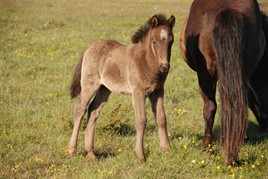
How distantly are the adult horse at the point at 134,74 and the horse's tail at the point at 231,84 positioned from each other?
0.63m

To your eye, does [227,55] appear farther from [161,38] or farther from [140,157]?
[140,157]

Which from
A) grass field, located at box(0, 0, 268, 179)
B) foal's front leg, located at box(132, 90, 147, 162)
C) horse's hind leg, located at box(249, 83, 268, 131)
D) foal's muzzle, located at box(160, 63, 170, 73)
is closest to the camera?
foal's muzzle, located at box(160, 63, 170, 73)

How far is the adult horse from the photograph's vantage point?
5.12 meters

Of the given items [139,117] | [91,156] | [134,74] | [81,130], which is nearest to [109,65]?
[134,74]

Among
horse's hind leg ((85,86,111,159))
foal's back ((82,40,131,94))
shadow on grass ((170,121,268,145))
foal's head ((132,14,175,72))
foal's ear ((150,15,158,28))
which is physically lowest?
shadow on grass ((170,121,268,145))

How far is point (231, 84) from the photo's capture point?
15.5 ft

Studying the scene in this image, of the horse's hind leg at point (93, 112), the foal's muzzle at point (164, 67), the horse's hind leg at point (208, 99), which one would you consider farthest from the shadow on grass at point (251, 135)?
the foal's muzzle at point (164, 67)

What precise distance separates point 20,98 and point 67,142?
271cm

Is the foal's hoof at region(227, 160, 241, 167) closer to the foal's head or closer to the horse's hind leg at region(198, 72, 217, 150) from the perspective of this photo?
the horse's hind leg at region(198, 72, 217, 150)

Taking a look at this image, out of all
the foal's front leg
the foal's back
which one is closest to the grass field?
the foal's front leg

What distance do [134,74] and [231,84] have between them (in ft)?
4.30

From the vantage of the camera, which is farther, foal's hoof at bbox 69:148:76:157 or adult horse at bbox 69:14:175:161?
foal's hoof at bbox 69:148:76:157

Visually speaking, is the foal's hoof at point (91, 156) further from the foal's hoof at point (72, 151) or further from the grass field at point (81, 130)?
the foal's hoof at point (72, 151)

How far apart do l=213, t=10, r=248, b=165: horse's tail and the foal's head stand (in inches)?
22.4
